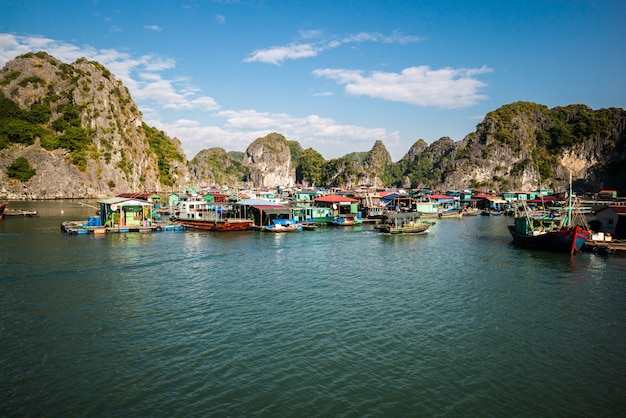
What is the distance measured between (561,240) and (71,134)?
401 ft

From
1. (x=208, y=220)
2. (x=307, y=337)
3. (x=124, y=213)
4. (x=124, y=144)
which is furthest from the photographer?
(x=124, y=144)

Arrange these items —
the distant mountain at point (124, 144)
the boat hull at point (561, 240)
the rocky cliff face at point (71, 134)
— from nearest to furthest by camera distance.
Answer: the boat hull at point (561, 240) < the rocky cliff face at point (71, 134) < the distant mountain at point (124, 144)

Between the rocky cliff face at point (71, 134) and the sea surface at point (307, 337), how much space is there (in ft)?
281

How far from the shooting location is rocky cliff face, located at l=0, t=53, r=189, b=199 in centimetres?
10838

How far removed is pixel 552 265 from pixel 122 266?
115ft

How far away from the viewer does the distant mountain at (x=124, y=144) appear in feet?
363

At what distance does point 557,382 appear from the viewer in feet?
48.3

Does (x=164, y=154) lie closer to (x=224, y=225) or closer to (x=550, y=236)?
(x=224, y=225)

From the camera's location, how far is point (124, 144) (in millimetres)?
136000

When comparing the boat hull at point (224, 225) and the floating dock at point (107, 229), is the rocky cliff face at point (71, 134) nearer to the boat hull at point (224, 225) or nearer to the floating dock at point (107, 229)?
the floating dock at point (107, 229)

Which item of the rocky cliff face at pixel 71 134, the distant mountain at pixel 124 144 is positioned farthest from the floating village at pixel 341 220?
the distant mountain at pixel 124 144

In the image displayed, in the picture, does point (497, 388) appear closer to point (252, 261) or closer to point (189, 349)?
point (189, 349)

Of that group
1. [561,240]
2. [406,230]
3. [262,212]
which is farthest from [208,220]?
[561,240]

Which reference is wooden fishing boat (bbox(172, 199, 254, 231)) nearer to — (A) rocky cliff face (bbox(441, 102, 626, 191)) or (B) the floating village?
(B) the floating village
